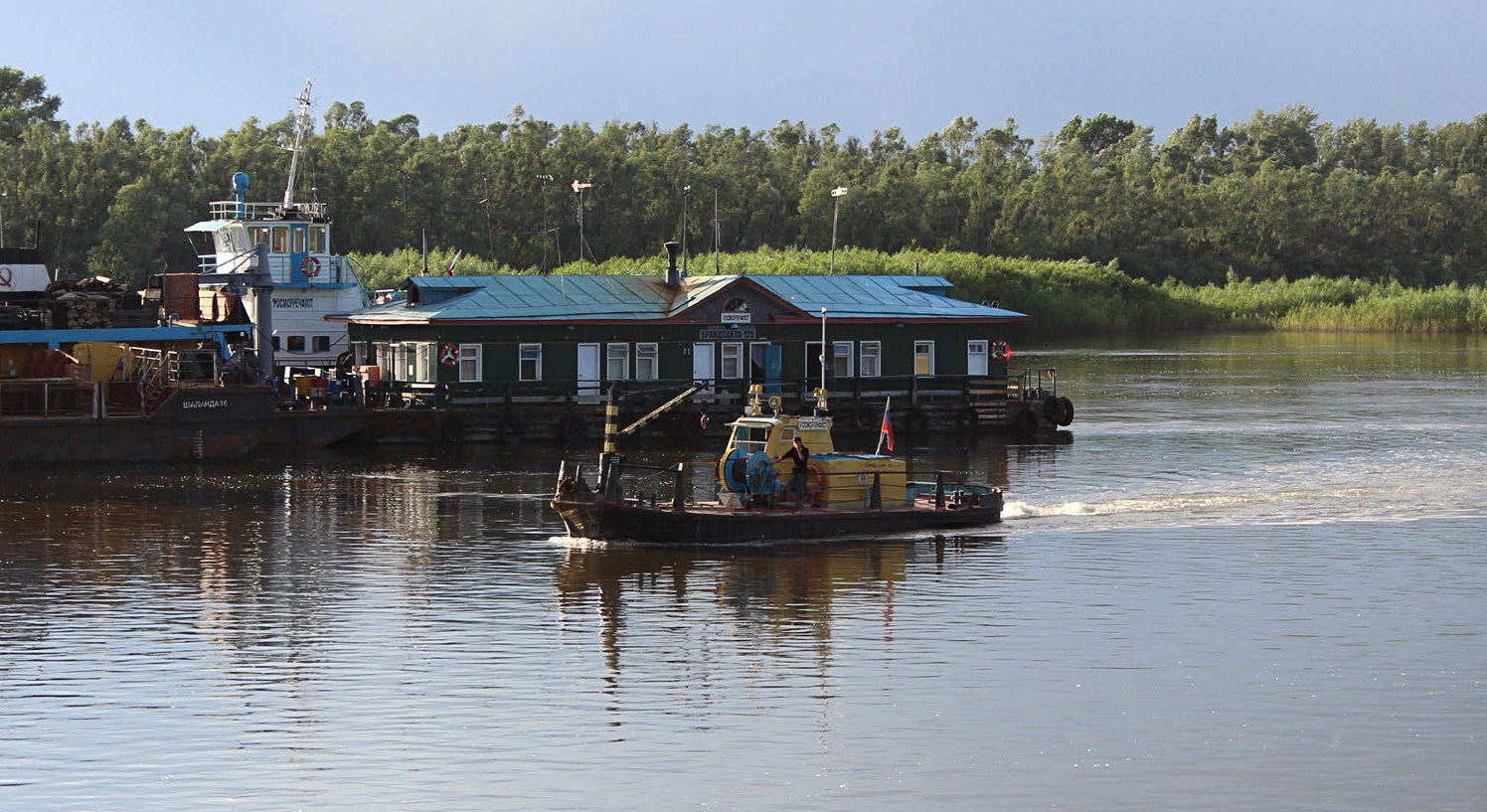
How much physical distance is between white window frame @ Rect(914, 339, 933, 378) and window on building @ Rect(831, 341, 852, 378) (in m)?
2.28

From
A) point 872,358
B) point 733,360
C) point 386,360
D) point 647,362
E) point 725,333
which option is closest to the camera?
point 386,360

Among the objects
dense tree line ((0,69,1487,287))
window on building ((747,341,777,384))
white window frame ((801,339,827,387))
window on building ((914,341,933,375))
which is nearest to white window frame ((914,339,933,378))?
window on building ((914,341,933,375))

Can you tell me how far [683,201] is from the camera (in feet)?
426

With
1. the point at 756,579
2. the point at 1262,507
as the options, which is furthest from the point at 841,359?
the point at 756,579

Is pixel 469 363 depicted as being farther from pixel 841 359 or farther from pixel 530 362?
pixel 841 359

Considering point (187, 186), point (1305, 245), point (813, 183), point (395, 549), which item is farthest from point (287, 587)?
point (1305, 245)

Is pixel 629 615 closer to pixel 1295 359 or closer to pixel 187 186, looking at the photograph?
pixel 1295 359

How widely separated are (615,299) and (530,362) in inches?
152

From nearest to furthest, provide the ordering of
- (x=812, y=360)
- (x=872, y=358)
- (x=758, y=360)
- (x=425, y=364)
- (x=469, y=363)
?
(x=469, y=363), (x=425, y=364), (x=758, y=360), (x=812, y=360), (x=872, y=358)

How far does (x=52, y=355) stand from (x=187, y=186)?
2800 inches

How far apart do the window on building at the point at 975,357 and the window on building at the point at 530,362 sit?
46.6ft

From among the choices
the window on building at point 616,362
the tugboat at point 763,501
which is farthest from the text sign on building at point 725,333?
the tugboat at point 763,501

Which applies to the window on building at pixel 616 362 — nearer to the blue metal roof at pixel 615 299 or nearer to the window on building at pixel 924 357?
the blue metal roof at pixel 615 299

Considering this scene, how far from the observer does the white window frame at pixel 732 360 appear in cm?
5981
